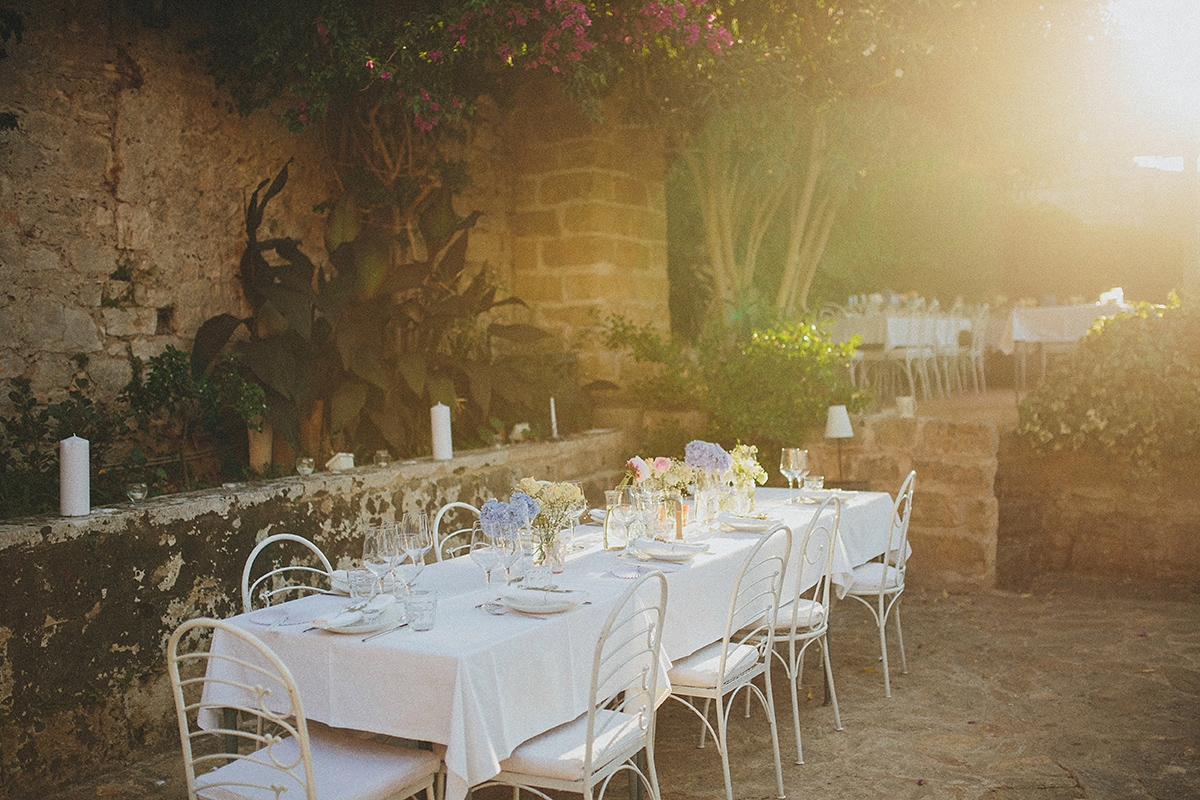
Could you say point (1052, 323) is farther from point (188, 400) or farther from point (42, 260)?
point (42, 260)

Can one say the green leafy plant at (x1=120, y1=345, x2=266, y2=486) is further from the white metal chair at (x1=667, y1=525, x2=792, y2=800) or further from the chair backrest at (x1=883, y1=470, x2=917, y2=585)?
the chair backrest at (x1=883, y1=470, x2=917, y2=585)

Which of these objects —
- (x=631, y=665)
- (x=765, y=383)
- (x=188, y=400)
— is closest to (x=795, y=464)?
(x=765, y=383)

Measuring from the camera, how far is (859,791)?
3184mm

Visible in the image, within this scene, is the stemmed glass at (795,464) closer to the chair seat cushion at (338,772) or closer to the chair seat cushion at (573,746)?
the chair seat cushion at (573,746)

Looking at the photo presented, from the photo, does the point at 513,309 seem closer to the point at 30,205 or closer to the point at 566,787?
the point at 30,205

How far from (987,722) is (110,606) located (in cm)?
324

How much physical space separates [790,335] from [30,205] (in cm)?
413

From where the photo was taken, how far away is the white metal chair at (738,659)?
9.71ft

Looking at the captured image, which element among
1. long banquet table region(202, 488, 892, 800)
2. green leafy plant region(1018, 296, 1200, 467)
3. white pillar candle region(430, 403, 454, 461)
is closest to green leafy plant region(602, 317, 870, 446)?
green leafy plant region(1018, 296, 1200, 467)

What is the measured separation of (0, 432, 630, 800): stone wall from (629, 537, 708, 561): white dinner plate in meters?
1.50

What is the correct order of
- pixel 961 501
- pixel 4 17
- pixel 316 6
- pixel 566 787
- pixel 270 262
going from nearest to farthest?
pixel 566 787
pixel 4 17
pixel 316 6
pixel 270 262
pixel 961 501

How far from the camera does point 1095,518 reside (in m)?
5.93

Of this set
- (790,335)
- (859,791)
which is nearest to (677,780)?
(859,791)

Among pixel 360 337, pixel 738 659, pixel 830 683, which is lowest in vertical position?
pixel 830 683
